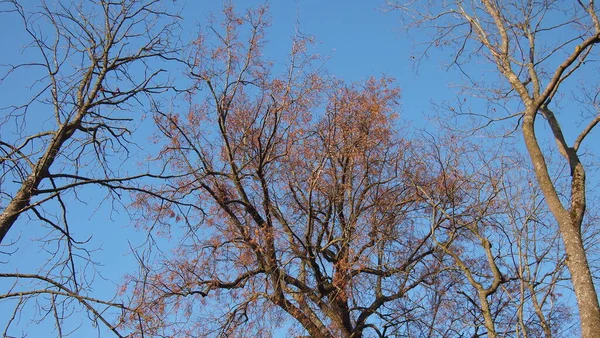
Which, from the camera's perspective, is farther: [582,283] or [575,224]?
[575,224]

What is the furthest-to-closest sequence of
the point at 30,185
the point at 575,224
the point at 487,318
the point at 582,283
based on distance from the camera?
the point at 487,318 < the point at 575,224 < the point at 582,283 < the point at 30,185

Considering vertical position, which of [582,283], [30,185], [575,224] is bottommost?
[582,283]

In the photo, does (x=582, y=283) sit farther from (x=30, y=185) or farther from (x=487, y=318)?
(x=30, y=185)

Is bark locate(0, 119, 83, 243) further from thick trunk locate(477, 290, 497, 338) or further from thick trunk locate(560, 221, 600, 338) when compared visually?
thick trunk locate(477, 290, 497, 338)

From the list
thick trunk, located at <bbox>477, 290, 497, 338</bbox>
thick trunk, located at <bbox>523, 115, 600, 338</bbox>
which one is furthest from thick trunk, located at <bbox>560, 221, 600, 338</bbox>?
thick trunk, located at <bbox>477, 290, 497, 338</bbox>

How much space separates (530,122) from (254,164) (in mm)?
6539

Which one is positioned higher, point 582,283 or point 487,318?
point 487,318

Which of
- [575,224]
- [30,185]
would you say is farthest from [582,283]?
[30,185]

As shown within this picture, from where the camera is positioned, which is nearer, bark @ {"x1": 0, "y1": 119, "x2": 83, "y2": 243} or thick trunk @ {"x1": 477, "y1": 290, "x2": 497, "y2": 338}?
bark @ {"x1": 0, "y1": 119, "x2": 83, "y2": 243}

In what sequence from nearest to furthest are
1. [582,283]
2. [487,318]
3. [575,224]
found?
[582,283] → [575,224] → [487,318]

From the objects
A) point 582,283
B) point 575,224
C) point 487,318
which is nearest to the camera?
point 582,283

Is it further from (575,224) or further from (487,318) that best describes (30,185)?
(487,318)

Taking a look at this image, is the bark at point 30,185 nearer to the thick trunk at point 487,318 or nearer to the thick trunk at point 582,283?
the thick trunk at point 582,283

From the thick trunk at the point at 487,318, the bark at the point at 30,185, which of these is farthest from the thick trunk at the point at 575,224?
the bark at the point at 30,185
